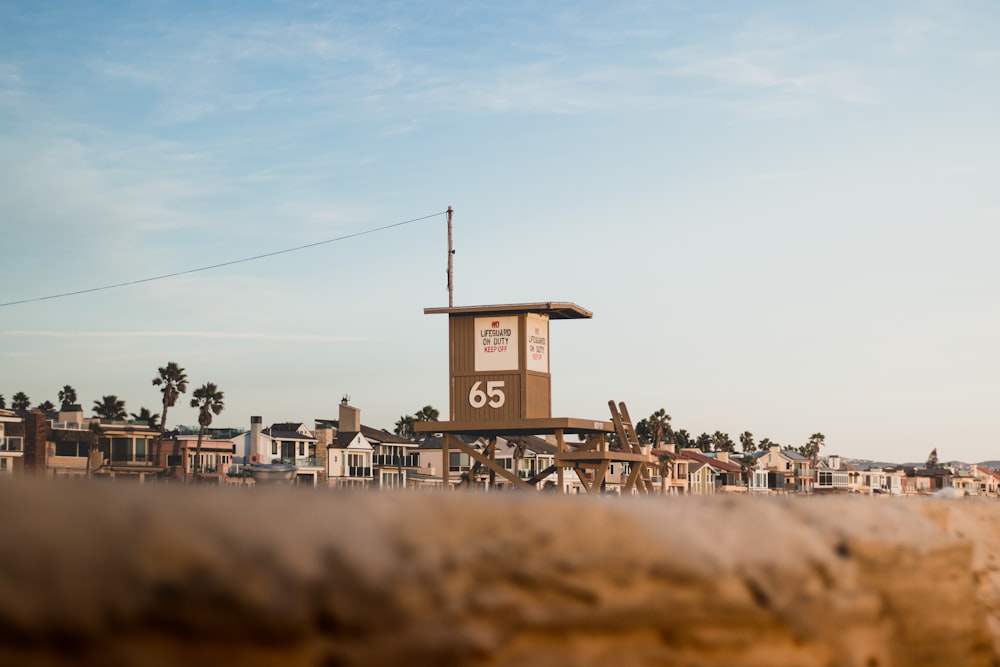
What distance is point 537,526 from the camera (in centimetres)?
296

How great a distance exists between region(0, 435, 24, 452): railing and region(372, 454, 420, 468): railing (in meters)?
27.7

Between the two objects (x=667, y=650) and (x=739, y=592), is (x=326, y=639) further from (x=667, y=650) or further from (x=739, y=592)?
(x=739, y=592)

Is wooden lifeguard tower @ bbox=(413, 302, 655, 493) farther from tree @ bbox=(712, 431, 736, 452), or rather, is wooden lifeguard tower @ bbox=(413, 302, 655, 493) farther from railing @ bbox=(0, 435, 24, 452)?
tree @ bbox=(712, 431, 736, 452)

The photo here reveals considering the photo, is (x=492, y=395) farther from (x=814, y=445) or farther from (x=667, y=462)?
(x=814, y=445)

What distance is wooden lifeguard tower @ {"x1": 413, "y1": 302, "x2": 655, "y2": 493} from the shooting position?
37969 millimetres

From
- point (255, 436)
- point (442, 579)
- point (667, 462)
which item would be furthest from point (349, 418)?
point (442, 579)

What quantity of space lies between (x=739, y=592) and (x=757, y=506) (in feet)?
1.22

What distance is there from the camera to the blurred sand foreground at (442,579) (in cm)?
231

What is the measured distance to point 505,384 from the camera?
1510 inches

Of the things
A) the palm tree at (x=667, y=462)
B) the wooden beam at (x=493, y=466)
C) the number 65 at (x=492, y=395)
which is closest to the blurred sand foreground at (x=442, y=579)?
the wooden beam at (x=493, y=466)

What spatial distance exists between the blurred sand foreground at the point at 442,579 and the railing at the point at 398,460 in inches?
3887

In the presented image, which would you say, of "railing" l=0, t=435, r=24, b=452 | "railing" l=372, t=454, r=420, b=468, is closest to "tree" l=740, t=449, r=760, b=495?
"railing" l=372, t=454, r=420, b=468

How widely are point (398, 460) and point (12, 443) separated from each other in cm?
3142

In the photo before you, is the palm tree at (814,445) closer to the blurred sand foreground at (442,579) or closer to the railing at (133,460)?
the railing at (133,460)
